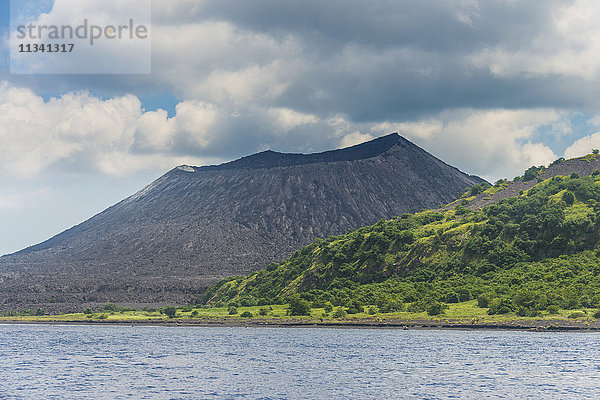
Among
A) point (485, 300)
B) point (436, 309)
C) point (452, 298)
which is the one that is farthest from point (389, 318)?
point (485, 300)

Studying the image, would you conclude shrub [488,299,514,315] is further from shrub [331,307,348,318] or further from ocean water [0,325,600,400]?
shrub [331,307,348,318]

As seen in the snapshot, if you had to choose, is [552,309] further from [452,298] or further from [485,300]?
[452,298]

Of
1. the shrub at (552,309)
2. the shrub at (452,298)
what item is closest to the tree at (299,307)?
the shrub at (452,298)

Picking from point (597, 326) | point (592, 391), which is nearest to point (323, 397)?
point (592, 391)

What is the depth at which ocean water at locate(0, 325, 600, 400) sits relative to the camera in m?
60.1

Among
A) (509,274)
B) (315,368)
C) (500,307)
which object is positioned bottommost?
(315,368)

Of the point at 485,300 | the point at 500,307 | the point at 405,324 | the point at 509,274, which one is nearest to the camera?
the point at 405,324

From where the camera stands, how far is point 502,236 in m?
195

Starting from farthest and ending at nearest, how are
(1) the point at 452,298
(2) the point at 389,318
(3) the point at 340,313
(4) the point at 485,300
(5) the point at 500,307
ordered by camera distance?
(3) the point at 340,313, (1) the point at 452,298, (2) the point at 389,318, (4) the point at 485,300, (5) the point at 500,307

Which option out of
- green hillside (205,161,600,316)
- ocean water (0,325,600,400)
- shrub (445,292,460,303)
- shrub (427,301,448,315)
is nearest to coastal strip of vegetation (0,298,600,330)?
shrub (427,301,448,315)

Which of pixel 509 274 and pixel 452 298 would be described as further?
pixel 509 274

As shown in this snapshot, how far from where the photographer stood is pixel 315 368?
77.8m

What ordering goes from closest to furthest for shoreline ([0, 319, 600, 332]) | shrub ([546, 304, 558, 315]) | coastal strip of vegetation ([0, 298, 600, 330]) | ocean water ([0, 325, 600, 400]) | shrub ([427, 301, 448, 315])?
1. ocean water ([0, 325, 600, 400])
2. shoreline ([0, 319, 600, 332])
3. coastal strip of vegetation ([0, 298, 600, 330])
4. shrub ([546, 304, 558, 315])
5. shrub ([427, 301, 448, 315])

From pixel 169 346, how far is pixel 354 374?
48040mm
